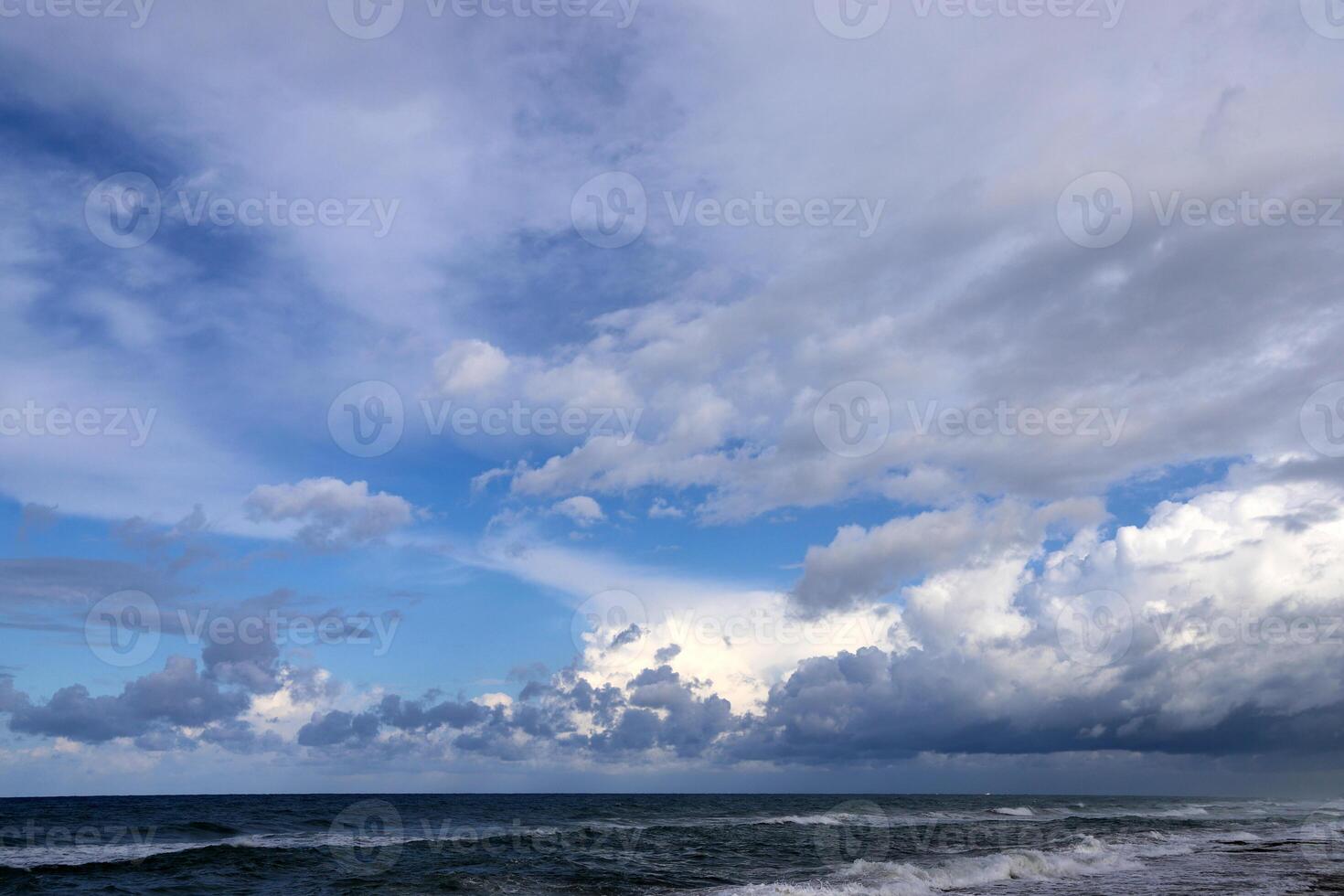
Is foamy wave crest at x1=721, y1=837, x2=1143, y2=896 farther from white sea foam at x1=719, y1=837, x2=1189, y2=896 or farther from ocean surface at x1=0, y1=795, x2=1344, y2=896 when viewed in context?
ocean surface at x1=0, y1=795, x2=1344, y2=896

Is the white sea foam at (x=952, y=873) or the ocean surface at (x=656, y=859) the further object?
the ocean surface at (x=656, y=859)

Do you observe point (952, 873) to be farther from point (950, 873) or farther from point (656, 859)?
point (656, 859)

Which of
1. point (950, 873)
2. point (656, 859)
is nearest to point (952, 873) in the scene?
point (950, 873)

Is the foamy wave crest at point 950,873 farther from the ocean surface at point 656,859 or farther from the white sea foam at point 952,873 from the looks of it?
the ocean surface at point 656,859

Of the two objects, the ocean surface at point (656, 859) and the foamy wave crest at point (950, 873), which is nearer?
the foamy wave crest at point (950, 873)

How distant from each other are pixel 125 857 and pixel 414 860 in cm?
1292

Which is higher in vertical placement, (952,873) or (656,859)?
(952,873)

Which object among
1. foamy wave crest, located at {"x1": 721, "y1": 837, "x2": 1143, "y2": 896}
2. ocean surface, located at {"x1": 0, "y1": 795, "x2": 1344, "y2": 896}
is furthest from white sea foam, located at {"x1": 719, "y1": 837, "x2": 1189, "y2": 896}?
ocean surface, located at {"x1": 0, "y1": 795, "x2": 1344, "y2": 896}

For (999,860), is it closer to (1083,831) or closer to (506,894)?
(506,894)

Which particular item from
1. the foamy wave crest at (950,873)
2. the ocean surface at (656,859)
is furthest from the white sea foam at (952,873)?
the ocean surface at (656,859)

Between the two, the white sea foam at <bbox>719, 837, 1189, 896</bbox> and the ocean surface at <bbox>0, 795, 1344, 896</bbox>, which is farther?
the ocean surface at <bbox>0, 795, 1344, 896</bbox>

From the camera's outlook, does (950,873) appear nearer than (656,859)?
Yes

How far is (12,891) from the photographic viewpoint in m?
29.6

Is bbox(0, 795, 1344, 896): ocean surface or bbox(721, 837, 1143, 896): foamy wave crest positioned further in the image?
bbox(0, 795, 1344, 896): ocean surface
